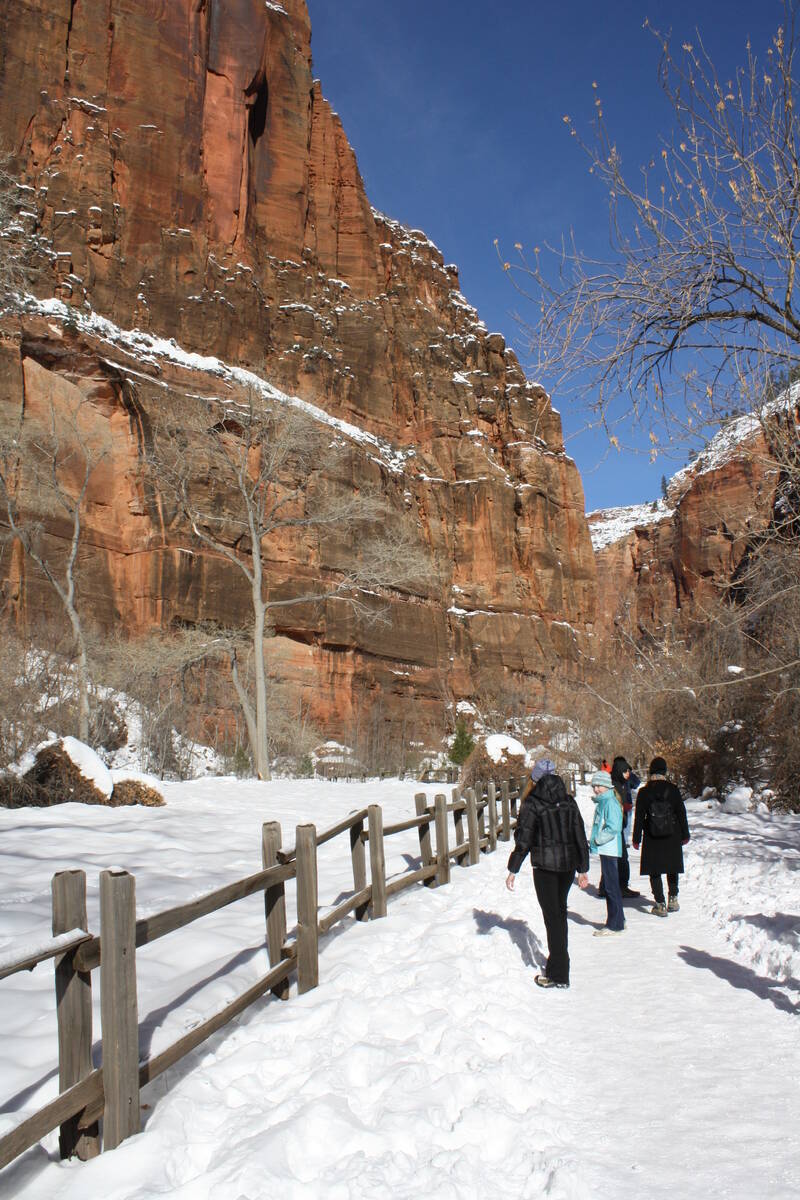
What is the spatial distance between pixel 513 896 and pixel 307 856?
4517 mm

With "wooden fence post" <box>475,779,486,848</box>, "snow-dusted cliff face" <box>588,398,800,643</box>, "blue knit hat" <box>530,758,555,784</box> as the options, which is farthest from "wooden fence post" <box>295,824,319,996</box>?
"snow-dusted cliff face" <box>588,398,800,643</box>

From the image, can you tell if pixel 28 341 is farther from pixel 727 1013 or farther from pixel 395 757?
pixel 727 1013

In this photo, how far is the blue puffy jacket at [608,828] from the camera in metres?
8.28

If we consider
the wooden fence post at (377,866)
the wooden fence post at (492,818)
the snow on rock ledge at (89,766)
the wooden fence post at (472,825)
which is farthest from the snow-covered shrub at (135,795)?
the wooden fence post at (377,866)

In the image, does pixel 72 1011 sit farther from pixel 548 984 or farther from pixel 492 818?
pixel 492 818

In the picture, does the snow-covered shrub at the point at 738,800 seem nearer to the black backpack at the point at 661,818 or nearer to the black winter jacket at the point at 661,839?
the black winter jacket at the point at 661,839

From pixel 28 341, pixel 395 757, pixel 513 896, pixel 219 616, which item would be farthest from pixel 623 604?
pixel 513 896

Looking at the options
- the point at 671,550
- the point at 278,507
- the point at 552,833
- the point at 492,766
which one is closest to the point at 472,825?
the point at 552,833

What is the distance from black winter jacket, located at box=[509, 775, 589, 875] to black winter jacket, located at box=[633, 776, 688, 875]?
274cm

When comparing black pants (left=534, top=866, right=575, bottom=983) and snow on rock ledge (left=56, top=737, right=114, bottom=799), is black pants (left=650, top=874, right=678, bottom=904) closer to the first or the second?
black pants (left=534, top=866, right=575, bottom=983)

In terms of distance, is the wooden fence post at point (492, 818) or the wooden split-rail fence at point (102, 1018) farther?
the wooden fence post at point (492, 818)

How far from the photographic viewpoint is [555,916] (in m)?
6.15

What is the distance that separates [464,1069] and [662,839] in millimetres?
5178

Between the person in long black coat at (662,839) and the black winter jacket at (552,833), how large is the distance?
2.72 metres
